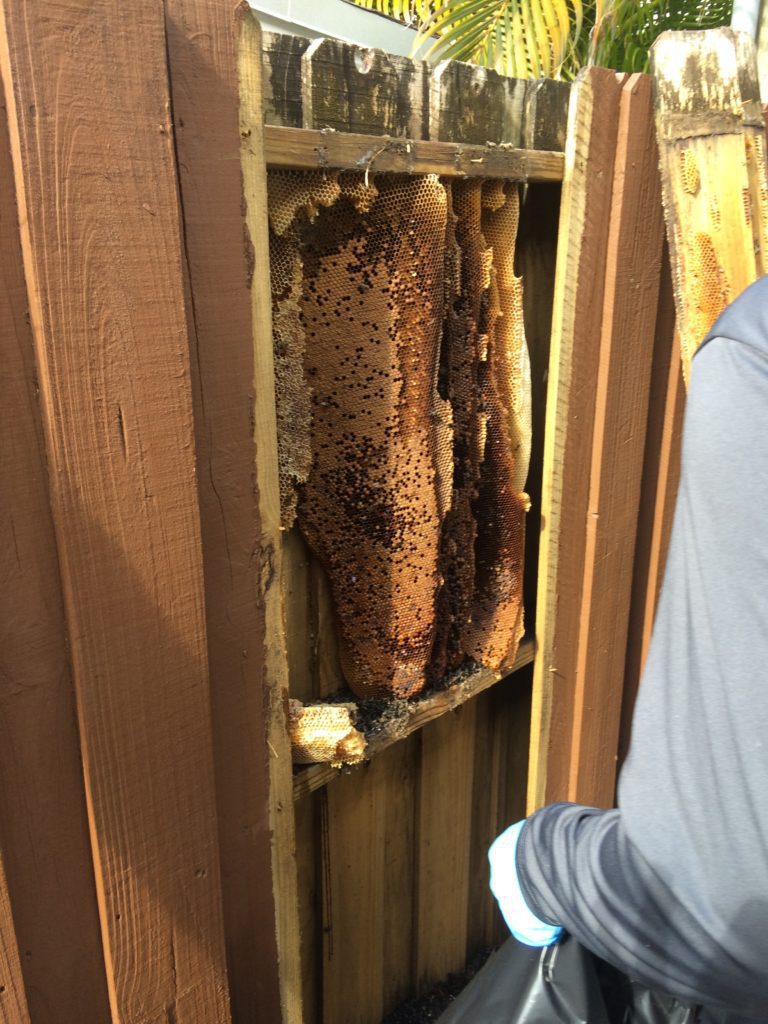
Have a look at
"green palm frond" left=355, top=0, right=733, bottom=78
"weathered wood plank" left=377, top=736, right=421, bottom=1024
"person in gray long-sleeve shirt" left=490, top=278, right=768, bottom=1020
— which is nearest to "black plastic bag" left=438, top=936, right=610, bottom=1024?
"person in gray long-sleeve shirt" left=490, top=278, right=768, bottom=1020

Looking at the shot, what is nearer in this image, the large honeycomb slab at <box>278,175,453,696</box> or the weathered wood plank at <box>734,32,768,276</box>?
the large honeycomb slab at <box>278,175,453,696</box>

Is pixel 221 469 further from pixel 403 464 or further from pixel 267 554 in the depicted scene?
pixel 403 464

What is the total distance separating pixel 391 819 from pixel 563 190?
1563mm

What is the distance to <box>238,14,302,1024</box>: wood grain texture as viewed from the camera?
115 cm

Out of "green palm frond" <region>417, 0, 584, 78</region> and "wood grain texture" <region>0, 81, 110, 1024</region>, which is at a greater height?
"green palm frond" <region>417, 0, 584, 78</region>

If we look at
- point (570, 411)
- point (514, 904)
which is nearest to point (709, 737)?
point (514, 904)

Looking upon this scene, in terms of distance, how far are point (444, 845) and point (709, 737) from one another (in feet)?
4.81

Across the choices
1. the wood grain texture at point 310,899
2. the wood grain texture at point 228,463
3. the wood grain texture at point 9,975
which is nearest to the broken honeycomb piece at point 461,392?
the wood grain texture at point 310,899

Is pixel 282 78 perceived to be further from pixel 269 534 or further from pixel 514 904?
pixel 514 904

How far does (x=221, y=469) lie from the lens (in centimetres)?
122

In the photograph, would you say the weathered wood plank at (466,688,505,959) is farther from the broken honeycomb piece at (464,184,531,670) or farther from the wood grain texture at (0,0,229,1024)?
the wood grain texture at (0,0,229,1024)

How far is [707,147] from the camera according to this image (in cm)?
173

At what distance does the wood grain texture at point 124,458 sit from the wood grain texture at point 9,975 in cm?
12

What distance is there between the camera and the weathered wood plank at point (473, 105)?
1452 mm
